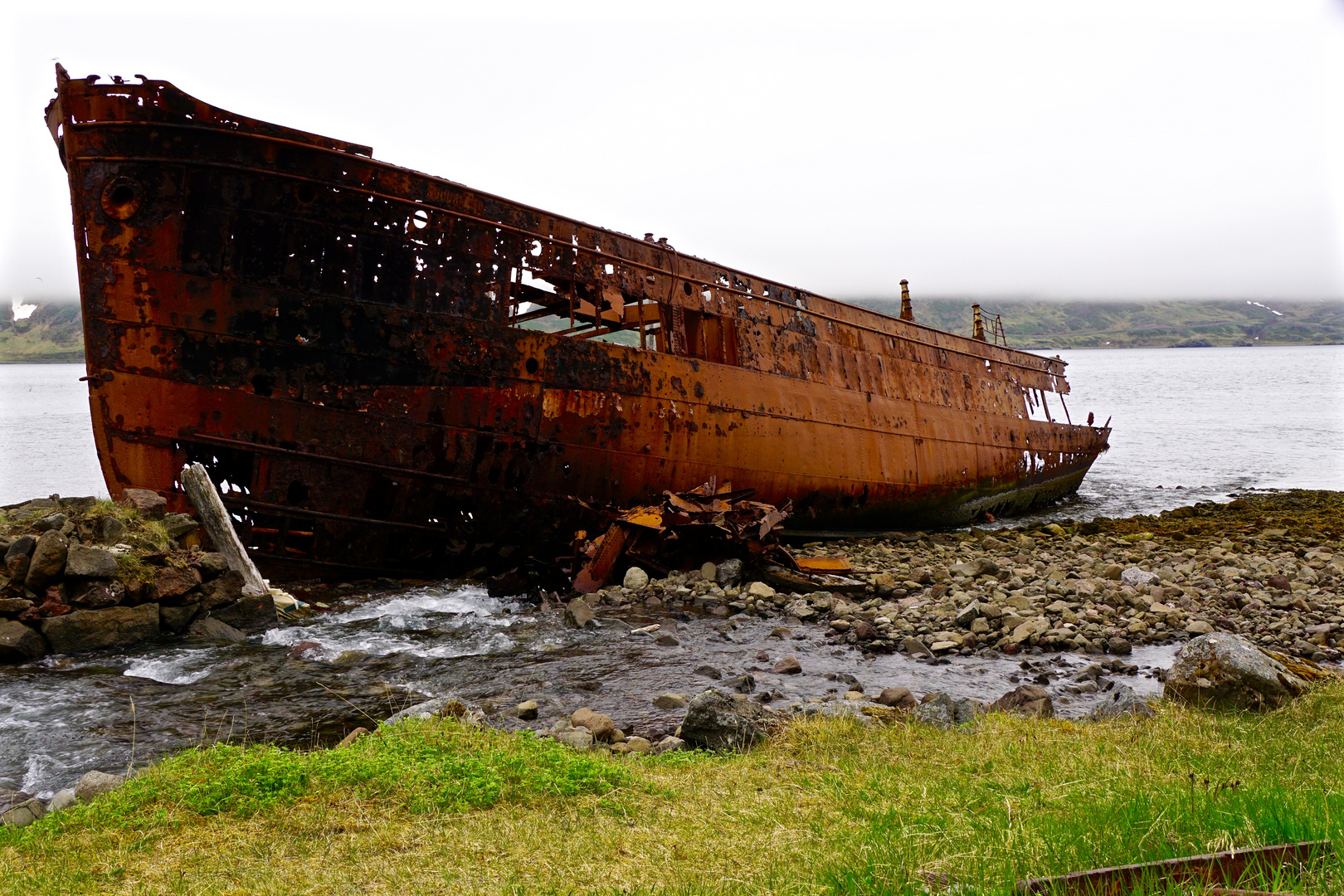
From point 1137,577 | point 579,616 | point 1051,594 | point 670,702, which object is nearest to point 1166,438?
point 1137,577

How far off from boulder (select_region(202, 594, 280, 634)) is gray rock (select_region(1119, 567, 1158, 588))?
9584mm

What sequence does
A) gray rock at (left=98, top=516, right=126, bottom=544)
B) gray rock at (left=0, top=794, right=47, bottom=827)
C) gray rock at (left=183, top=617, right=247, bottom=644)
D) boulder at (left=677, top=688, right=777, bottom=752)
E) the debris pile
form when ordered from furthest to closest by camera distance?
the debris pile → gray rock at (left=183, top=617, right=247, bottom=644) → gray rock at (left=98, top=516, right=126, bottom=544) → boulder at (left=677, top=688, right=777, bottom=752) → gray rock at (left=0, top=794, right=47, bottom=827)

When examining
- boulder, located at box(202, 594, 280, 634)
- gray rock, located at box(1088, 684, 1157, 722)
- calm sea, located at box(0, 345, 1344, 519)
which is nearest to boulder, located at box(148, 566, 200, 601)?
boulder, located at box(202, 594, 280, 634)

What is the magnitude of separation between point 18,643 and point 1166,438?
46575mm

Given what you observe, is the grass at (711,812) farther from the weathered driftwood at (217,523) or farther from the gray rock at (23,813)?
the weathered driftwood at (217,523)

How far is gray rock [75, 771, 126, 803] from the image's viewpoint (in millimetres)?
4375

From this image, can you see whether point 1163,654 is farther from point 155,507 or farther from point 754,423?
point 155,507

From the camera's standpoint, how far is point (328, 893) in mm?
3057

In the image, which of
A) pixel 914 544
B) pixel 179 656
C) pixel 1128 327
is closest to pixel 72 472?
pixel 179 656

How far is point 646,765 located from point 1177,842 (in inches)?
106

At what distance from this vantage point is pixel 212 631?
8016mm

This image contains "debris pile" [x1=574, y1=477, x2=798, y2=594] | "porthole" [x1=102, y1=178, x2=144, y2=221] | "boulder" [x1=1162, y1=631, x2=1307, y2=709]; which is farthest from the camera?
"debris pile" [x1=574, y1=477, x2=798, y2=594]

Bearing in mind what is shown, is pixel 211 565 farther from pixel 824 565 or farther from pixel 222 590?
pixel 824 565

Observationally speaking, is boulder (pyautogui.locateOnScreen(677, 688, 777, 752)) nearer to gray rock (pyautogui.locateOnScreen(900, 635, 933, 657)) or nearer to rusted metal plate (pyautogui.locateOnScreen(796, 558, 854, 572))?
gray rock (pyautogui.locateOnScreen(900, 635, 933, 657))
